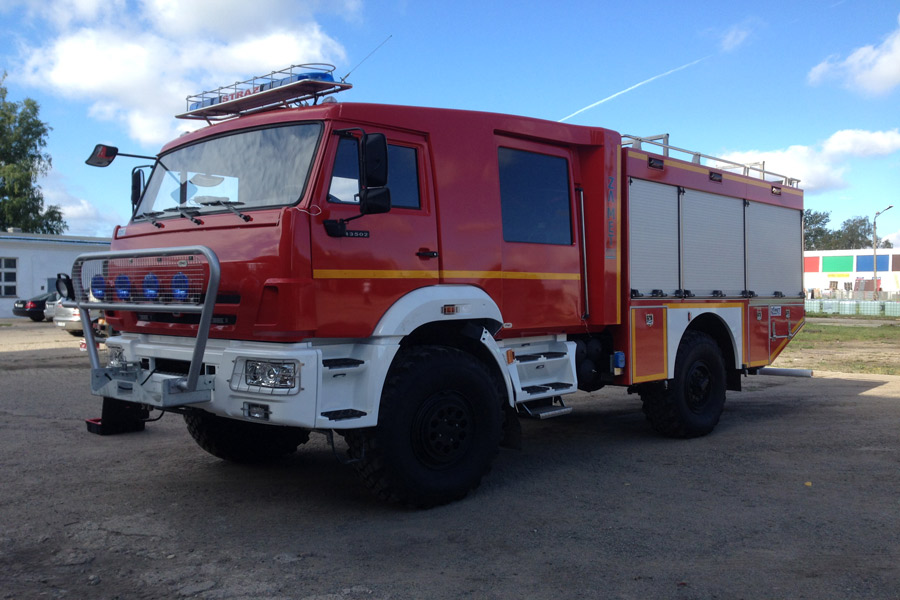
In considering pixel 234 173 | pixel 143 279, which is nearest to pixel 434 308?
pixel 234 173

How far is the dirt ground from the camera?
4.04 m

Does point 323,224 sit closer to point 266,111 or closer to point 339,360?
Result: point 339,360

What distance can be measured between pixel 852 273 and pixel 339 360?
72591 mm

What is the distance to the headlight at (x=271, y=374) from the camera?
183 inches

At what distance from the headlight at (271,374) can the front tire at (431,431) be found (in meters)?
0.65

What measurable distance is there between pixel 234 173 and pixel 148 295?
1040 mm

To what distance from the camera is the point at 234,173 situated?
5.41 metres

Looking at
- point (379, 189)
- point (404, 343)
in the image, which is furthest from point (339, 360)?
point (379, 189)

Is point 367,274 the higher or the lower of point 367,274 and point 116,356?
the higher

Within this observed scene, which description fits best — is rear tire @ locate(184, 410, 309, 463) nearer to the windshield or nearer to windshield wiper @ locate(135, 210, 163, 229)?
windshield wiper @ locate(135, 210, 163, 229)

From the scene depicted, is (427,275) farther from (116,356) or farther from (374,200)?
(116,356)

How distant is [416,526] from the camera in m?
5.03

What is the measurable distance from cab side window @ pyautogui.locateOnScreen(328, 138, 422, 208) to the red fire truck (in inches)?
0.6

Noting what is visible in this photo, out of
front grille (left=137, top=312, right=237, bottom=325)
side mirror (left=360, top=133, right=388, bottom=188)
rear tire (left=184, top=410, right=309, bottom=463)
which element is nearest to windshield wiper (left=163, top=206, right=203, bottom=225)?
front grille (left=137, top=312, right=237, bottom=325)
